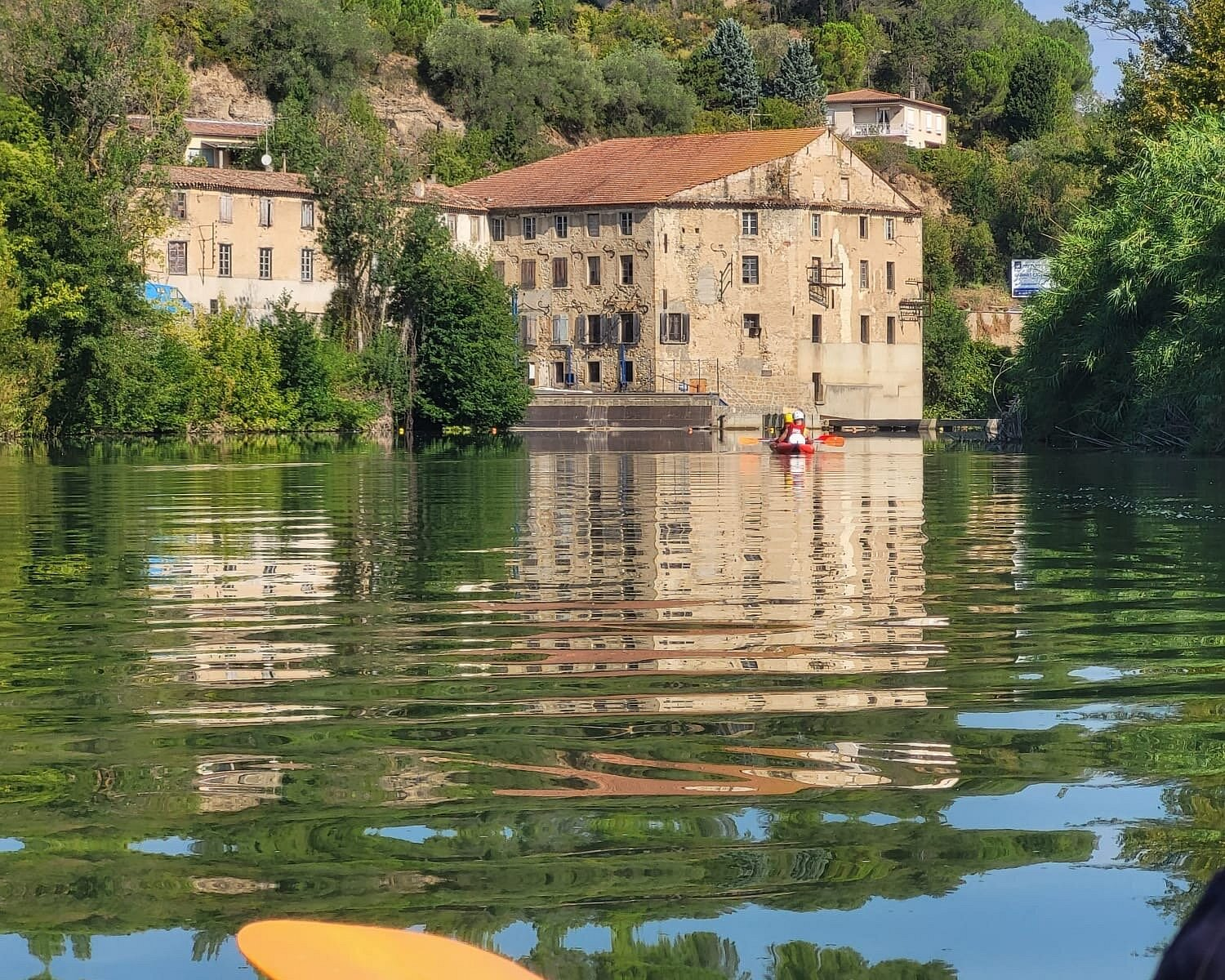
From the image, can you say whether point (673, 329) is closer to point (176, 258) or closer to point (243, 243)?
point (243, 243)

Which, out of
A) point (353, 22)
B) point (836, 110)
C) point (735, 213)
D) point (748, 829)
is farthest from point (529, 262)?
point (748, 829)

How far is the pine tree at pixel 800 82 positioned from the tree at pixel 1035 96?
15.6 meters

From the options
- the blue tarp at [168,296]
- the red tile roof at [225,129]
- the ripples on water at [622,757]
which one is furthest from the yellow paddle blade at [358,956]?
the red tile roof at [225,129]

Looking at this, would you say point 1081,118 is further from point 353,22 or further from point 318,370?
point 318,370

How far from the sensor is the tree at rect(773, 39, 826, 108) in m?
125

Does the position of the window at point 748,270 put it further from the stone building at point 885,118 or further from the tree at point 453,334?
the stone building at point 885,118

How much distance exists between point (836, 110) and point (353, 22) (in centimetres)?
3731

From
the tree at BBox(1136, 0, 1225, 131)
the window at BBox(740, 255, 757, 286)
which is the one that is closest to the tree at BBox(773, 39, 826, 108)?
the window at BBox(740, 255, 757, 286)

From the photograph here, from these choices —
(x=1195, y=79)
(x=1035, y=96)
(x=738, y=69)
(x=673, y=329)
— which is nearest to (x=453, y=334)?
(x=673, y=329)

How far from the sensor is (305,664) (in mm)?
10180

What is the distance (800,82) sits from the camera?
125 m

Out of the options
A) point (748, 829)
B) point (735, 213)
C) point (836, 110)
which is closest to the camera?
point (748, 829)

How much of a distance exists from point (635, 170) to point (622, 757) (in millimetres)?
84514

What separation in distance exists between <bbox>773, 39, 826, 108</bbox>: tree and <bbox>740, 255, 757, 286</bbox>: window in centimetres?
3818
